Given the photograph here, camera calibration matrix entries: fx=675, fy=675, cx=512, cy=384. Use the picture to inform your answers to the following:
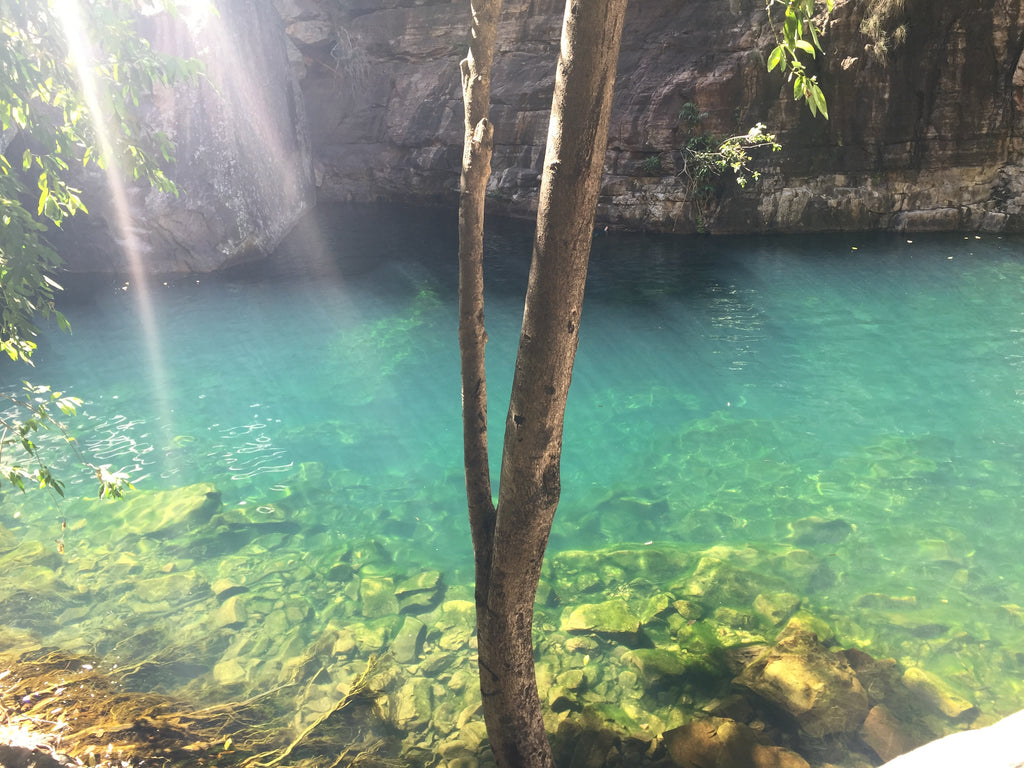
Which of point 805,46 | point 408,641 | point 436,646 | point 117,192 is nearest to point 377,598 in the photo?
point 408,641

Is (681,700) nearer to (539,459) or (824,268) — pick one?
(539,459)

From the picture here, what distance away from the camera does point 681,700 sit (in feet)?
13.3

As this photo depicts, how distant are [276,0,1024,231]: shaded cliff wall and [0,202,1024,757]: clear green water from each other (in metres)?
1.19

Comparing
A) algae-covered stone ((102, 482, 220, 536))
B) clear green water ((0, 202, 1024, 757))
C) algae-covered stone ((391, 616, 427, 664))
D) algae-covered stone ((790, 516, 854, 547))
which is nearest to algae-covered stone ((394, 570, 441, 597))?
clear green water ((0, 202, 1024, 757))

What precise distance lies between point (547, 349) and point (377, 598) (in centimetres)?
372

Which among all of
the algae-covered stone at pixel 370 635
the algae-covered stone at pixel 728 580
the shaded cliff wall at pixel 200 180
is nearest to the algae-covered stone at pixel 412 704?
the algae-covered stone at pixel 370 635

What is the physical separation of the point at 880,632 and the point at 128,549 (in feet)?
19.6

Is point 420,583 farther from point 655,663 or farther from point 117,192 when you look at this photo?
point 117,192

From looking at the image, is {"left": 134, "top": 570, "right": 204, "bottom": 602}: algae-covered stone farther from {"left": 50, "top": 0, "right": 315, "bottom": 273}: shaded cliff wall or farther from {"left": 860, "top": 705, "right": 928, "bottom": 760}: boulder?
{"left": 50, "top": 0, "right": 315, "bottom": 273}: shaded cliff wall

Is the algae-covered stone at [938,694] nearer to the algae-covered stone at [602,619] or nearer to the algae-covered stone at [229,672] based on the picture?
the algae-covered stone at [602,619]

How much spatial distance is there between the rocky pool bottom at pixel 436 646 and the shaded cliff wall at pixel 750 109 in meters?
10.0

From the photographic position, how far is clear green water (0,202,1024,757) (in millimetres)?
5383

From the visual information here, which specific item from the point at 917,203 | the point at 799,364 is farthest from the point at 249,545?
the point at 917,203

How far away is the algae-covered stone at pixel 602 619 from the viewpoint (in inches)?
185
